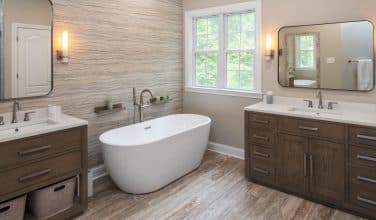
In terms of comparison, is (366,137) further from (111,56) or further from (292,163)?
(111,56)

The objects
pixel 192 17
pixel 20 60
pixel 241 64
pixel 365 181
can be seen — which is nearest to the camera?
pixel 365 181

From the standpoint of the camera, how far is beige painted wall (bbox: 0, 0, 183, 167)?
3.01 metres

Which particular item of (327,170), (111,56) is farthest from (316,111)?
(111,56)

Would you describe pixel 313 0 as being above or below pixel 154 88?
above

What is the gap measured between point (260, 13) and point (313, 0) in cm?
65

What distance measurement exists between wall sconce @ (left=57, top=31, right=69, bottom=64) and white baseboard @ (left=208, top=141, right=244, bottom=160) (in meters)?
2.43

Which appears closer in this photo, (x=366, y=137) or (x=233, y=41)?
(x=366, y=137)

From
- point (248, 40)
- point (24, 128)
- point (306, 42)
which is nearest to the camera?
point (24, 128)

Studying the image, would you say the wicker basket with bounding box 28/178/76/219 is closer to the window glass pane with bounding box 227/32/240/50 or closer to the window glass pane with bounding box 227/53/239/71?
the window glass pane with bounding box 227/53/239/71

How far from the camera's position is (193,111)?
449 cm

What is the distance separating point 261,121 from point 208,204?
106cm

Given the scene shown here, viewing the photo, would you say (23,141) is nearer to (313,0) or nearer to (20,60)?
(20,60)

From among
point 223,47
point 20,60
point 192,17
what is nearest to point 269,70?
point 223,47

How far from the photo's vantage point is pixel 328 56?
3109 millimetres
